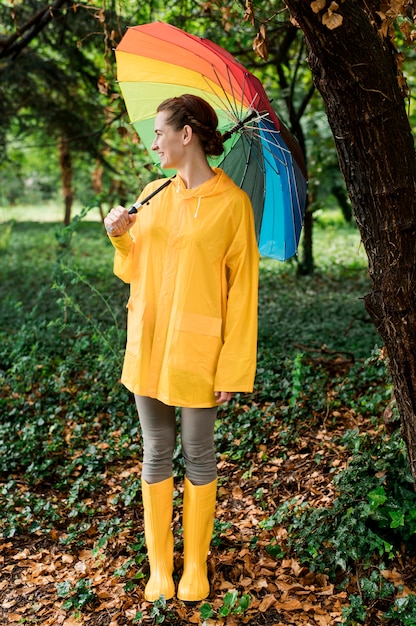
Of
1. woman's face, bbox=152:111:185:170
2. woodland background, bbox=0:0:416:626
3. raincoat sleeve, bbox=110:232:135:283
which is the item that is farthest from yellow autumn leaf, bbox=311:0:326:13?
raincoat sleeve, bbox=110:232:135:283

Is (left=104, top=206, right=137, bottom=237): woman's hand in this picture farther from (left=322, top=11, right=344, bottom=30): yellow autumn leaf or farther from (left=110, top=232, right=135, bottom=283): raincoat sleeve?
(left=322, top=11, right=344, bottom=30): yellow autumn leaf

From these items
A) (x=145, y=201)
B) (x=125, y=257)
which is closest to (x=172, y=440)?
(x=125, y=257)

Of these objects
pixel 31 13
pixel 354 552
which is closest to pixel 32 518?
pixel 354 552

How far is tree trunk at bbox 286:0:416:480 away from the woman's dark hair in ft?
1.49

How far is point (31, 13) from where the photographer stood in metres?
7.52

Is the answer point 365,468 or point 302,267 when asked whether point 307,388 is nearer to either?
point 365,468

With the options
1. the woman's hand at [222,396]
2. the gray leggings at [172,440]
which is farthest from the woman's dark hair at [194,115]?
the gray leggings at [172,440]

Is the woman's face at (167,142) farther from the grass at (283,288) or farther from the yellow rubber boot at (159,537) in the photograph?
the yellow rubber boot at (159,537)

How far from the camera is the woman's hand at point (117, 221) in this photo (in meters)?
2.64

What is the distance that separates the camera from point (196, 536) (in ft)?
9.51

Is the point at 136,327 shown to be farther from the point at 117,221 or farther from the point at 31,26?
the point at 31,26

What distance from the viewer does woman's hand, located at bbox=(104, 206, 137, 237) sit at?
2.64m

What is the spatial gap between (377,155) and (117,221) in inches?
41.0

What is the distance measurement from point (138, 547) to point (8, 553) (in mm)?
731
